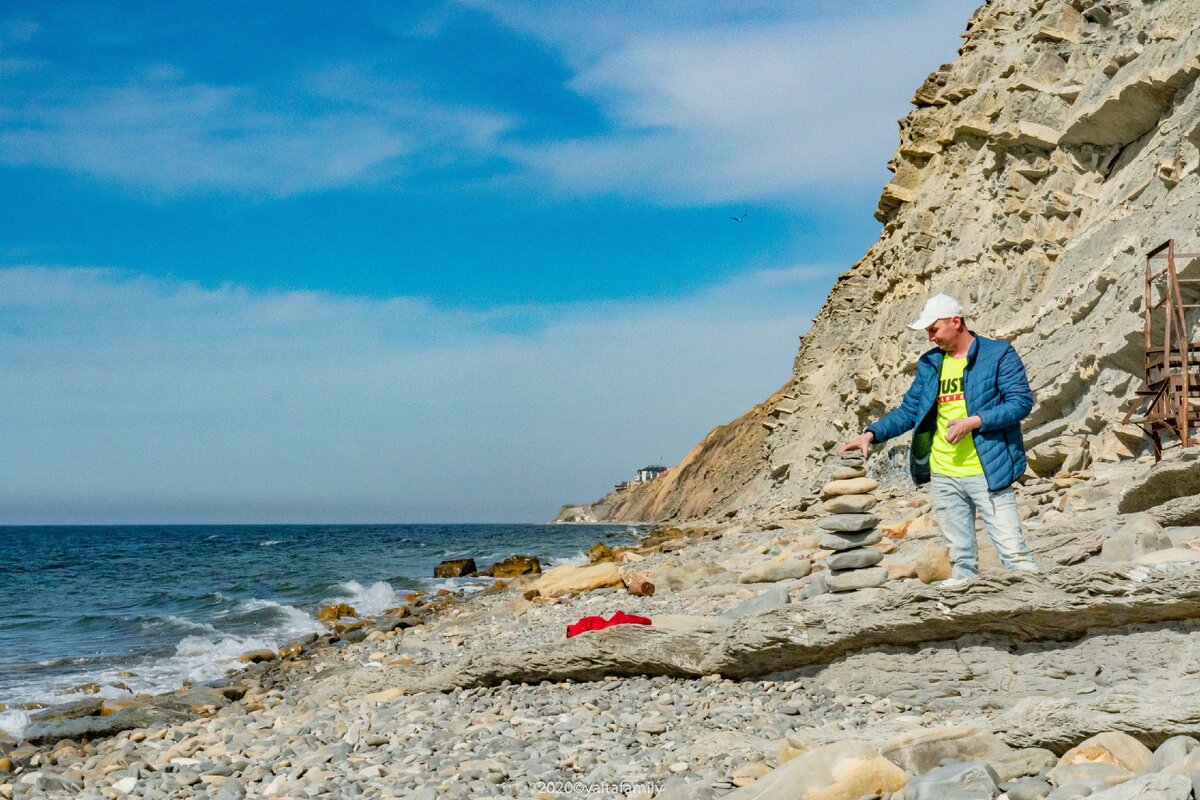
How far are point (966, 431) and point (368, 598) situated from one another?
19.1 meters

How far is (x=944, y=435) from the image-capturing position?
5875 millimetres

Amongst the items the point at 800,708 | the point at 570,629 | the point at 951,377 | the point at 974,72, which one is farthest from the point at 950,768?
the point at 974,72

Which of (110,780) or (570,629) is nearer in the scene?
(110,780)

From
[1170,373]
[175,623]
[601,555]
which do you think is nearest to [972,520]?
[1170,373]

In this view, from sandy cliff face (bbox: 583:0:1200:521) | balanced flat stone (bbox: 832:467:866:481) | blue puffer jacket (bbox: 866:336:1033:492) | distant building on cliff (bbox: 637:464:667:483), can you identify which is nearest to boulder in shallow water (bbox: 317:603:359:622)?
sandy cliff face (bbox: 583:0:1200:521)

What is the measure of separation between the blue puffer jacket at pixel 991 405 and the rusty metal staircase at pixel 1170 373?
17.7 feet

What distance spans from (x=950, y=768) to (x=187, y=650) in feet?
46.5

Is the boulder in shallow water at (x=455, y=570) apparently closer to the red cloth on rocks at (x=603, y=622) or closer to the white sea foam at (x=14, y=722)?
the white sea foam at (x=14, y=722)

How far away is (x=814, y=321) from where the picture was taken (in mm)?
39469

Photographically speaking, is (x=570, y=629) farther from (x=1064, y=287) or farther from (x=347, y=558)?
(x=347, y=558)

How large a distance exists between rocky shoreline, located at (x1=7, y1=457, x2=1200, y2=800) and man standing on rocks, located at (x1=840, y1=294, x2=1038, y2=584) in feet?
1.08

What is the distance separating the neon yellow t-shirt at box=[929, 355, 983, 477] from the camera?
5746mm

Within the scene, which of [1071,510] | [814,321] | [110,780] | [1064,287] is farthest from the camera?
[814,321]

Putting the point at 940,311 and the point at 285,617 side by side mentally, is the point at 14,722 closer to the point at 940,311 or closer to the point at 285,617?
the point at 285,617
